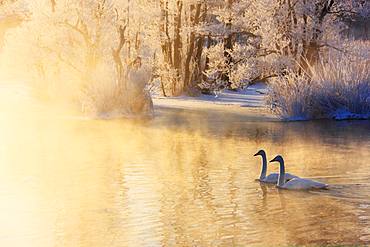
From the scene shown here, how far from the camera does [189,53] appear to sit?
36938mm

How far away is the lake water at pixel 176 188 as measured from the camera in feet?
33.7

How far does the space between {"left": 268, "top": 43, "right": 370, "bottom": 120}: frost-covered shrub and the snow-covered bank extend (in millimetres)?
940

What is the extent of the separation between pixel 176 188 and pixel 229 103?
19.9m

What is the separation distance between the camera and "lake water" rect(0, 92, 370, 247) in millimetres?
10258

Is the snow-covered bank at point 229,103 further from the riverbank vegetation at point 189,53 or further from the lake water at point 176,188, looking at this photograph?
the lake water at point 176,188

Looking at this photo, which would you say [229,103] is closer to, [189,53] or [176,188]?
[189,53]

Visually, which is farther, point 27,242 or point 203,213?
point 203,213

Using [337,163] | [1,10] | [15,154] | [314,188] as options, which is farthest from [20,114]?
[1,10]

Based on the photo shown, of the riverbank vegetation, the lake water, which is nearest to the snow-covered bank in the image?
the riverbank vegetation

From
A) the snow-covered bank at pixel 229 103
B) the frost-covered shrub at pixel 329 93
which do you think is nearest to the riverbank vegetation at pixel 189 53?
the frost-covered shrub at pixel 329 93

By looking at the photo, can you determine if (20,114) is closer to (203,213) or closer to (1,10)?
(203,213)

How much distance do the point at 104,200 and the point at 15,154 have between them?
6.26 m

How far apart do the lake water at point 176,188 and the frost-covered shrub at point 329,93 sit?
3.84 meters

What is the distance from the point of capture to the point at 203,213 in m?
11.4
